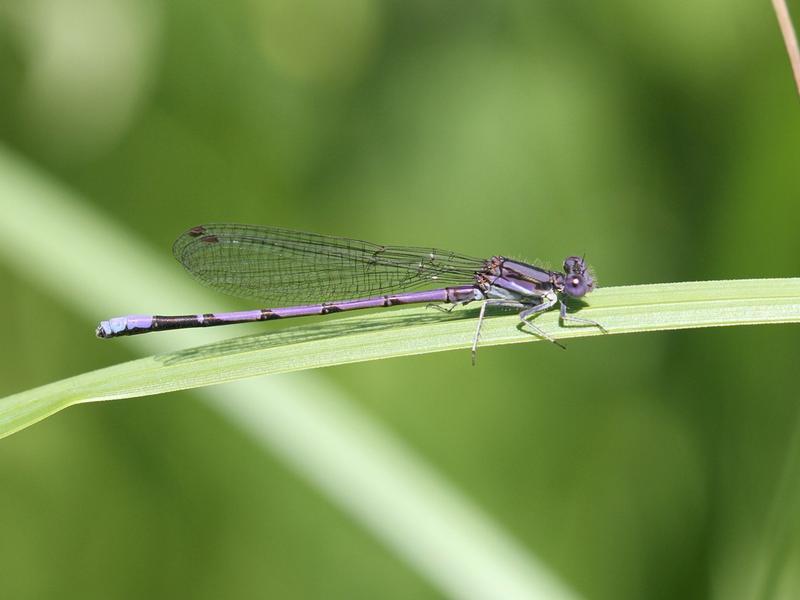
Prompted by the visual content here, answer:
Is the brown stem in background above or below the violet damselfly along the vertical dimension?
above

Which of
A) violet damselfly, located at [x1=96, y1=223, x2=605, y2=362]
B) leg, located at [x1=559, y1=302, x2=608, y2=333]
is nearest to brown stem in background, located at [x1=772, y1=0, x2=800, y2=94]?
leg, located at [x1=559, y1=302, x2=608, y2=333]

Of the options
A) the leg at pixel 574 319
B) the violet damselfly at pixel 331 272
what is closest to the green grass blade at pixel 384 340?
the leg at pixel 574 319

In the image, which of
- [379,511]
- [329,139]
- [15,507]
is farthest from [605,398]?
[15,507]

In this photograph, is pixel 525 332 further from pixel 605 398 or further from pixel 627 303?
pixel 605 398

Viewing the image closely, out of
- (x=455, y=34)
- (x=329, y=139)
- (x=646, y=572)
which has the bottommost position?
(x=646, y=572)

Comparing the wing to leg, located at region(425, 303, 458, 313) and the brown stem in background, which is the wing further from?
the brown stem in background

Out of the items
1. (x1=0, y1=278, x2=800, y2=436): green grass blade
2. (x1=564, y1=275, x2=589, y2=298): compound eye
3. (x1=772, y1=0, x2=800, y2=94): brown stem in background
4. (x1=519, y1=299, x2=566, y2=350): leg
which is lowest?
(x1=0, y1=278, x2=800, y2=436): green grass blade

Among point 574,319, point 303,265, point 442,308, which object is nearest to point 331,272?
point 303,265
